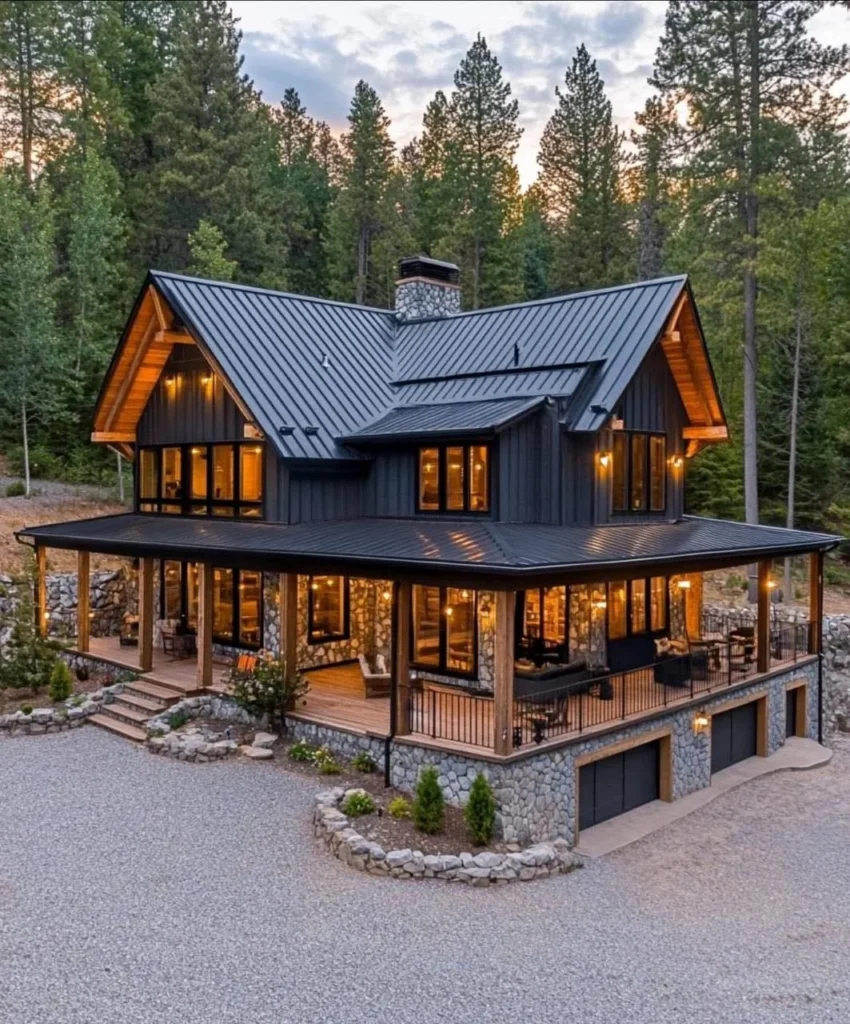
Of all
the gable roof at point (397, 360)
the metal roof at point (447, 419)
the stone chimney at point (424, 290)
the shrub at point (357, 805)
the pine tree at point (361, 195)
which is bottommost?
the shrub at point (357, 805)

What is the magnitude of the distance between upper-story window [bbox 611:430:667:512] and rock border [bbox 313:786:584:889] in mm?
7207

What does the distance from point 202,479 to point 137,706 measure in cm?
484

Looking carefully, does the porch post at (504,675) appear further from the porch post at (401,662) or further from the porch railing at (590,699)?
the porch post at (401,662)

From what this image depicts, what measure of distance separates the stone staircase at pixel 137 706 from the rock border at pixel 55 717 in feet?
Result: 0.53

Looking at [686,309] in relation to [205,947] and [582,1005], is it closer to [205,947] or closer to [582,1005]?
[582,1005]

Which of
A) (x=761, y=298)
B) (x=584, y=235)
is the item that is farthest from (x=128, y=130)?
(x=761, y=298)

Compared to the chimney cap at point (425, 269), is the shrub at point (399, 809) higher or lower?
lower

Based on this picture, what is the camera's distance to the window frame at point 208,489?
15438 millimetres

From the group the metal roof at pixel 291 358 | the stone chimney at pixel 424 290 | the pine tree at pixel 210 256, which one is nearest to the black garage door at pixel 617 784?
the metal roof at pixel 291 358

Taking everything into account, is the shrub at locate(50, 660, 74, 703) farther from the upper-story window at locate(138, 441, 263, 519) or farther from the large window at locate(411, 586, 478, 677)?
the large window at locate(411, 586, 478, 677)

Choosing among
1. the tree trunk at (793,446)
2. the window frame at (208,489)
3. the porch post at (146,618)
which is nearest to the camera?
the porch post at (146,618)

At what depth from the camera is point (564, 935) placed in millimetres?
8117

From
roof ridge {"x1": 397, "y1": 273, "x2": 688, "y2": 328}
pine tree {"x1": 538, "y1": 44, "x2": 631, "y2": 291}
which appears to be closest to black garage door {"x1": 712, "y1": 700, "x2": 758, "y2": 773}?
roof ridge {"x1": 397, "y1": 273, "x2": 688, "y2": 328}

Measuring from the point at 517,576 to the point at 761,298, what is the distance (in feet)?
63.6
